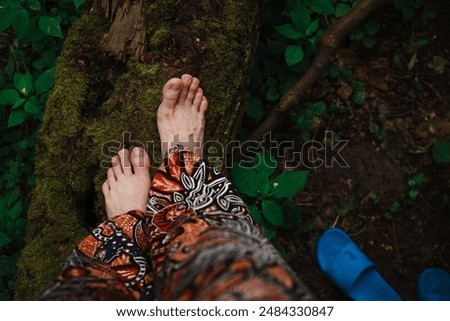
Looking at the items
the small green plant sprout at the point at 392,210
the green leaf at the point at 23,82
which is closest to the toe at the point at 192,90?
the green leaf at the point at 23,82

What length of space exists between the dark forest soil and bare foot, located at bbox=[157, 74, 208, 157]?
588 mm

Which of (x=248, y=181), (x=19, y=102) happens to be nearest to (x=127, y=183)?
(x=248, y=181)

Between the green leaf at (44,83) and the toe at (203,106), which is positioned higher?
the green leaf at (44,83)

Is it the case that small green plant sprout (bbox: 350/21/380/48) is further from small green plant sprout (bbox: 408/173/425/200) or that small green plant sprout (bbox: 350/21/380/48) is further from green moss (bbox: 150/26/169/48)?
green moss (bbox: 150/26/169/48)

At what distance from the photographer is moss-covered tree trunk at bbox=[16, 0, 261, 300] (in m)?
1.49

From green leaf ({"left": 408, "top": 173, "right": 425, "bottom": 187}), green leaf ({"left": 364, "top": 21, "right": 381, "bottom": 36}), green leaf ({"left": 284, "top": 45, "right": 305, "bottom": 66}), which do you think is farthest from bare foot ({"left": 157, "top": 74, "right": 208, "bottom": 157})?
green leaf ({"left": 408, "top": 173, "right": 425, "bottom": 187})

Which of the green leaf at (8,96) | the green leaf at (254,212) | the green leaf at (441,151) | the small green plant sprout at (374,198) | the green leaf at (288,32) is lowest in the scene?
the small green plant sprout at (374,198)

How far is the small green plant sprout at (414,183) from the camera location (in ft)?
6.57

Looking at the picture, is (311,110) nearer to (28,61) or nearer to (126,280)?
(126,280)

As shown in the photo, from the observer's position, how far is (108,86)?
1.54 m

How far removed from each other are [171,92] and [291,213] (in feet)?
2.58

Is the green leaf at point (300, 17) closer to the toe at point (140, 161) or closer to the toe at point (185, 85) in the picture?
the toe at point (185, 85)

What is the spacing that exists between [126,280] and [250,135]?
943 mm

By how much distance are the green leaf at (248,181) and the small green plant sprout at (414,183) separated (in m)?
0.81
